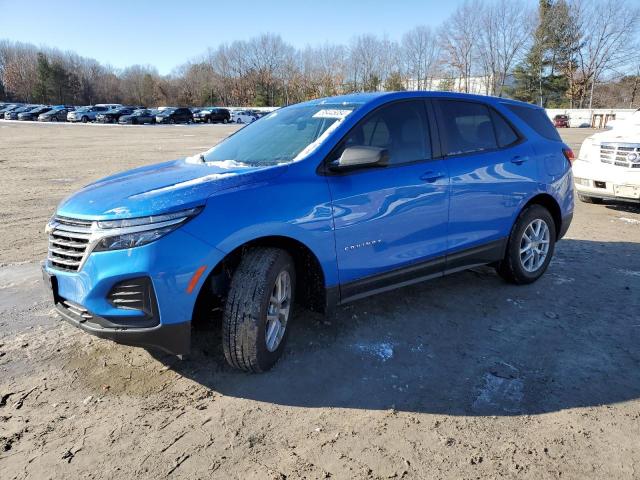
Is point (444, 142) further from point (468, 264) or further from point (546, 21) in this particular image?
point (546, 21)

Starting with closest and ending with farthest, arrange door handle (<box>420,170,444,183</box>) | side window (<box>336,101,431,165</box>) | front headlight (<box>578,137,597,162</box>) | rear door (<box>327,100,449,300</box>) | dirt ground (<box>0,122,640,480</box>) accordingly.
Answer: dirt ground (<box>0,122,640,480</box>) < rear door (<box>327,100,449,300</box>) < side window (<box>336,101,431,165</box>) < door handle (<box>420,170,444,183</box>) < front headlight (<box>578,137,597,162</box>)

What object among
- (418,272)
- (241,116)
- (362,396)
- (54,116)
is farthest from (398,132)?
(54,116)

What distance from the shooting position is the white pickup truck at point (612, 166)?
759 cm

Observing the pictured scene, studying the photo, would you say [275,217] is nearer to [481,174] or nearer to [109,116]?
[481,174]

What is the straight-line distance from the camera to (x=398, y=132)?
3.86 m

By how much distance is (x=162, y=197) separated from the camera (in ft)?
9.34

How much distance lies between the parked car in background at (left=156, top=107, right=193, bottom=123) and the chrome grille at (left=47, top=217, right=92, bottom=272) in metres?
51.0

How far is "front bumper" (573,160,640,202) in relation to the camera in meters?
7.56

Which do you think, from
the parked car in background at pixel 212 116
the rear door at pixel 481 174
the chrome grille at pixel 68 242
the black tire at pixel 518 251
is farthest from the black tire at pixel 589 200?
the parked car in background at pixel 212 116

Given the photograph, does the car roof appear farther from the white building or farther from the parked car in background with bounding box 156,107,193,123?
the white building

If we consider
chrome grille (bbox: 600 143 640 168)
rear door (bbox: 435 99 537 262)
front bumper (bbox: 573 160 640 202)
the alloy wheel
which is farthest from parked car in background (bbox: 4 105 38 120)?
the alloy wheel

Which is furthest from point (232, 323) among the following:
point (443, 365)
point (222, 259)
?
point (443, 365)

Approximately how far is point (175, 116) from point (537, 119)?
165 ft

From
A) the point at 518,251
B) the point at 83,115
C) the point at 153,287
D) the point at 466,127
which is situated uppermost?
the point at 83,115
